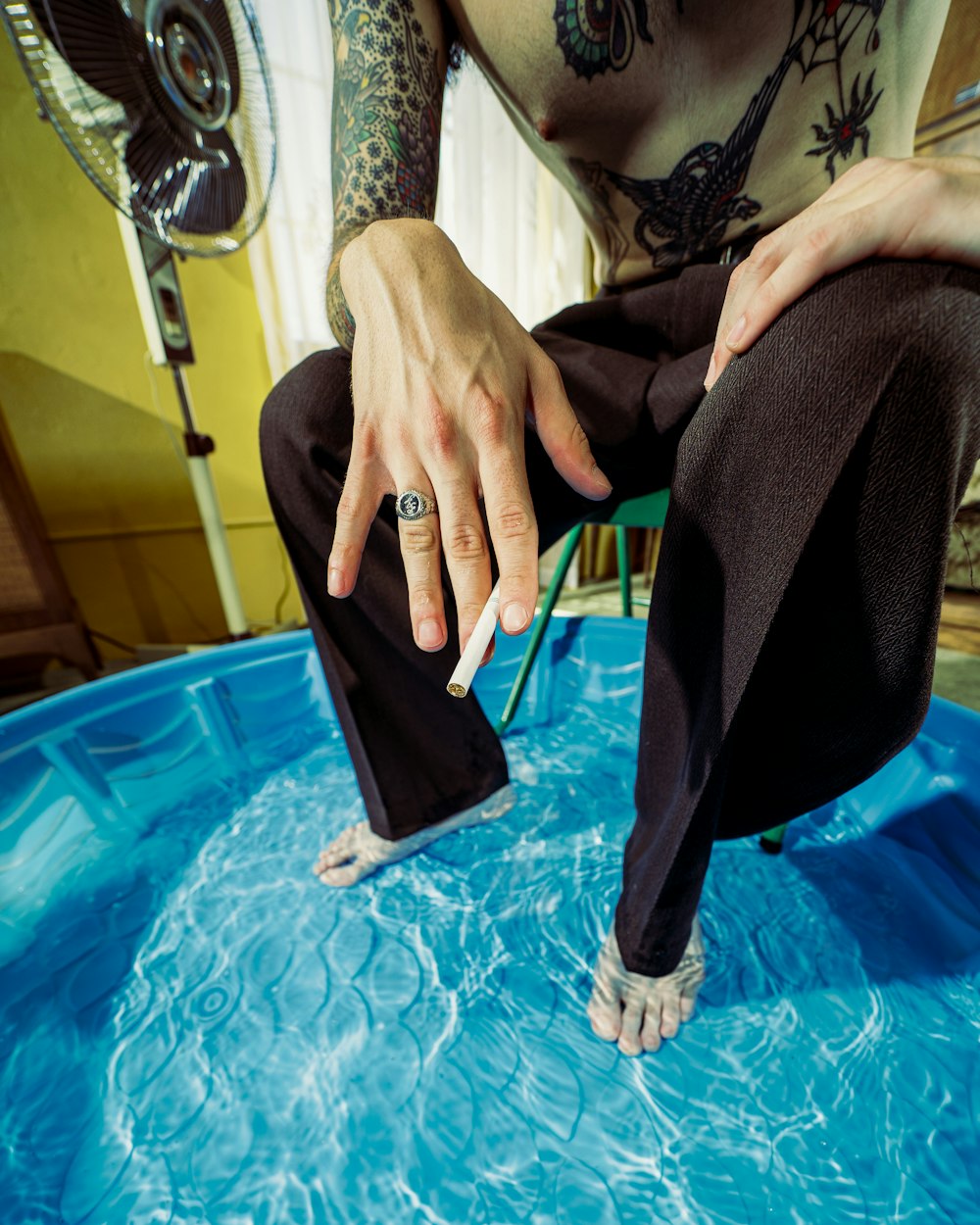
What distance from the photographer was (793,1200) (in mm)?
392

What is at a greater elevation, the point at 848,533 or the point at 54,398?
the point at 54,398

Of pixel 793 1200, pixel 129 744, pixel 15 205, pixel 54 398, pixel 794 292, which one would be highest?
pixel 15 205

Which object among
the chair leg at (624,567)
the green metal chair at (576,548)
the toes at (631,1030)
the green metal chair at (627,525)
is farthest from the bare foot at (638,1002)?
the chair leg at (624,567)

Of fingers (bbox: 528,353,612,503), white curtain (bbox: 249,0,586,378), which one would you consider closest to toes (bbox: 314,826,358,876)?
fingers (bbox: 528,353,612,503)

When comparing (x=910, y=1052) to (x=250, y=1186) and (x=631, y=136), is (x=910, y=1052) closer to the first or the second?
(x=250, y=1186)

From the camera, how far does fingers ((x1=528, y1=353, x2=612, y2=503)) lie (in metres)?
0.35

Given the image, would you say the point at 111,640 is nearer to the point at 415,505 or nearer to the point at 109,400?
the point at 109,400

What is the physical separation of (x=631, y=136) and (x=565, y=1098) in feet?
3.41

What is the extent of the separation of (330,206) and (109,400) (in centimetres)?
81

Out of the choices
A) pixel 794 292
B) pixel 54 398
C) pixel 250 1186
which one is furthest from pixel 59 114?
pixel 250 1186

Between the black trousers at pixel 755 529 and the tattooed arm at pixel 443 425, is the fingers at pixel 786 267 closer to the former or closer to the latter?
the black trousers at pixel 755 529

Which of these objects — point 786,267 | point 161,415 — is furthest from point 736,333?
point 161,415

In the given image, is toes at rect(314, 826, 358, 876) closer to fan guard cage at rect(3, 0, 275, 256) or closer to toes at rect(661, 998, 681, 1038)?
toes at rect(661, 998, 681, 1038)

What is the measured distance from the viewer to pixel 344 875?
676 mm
